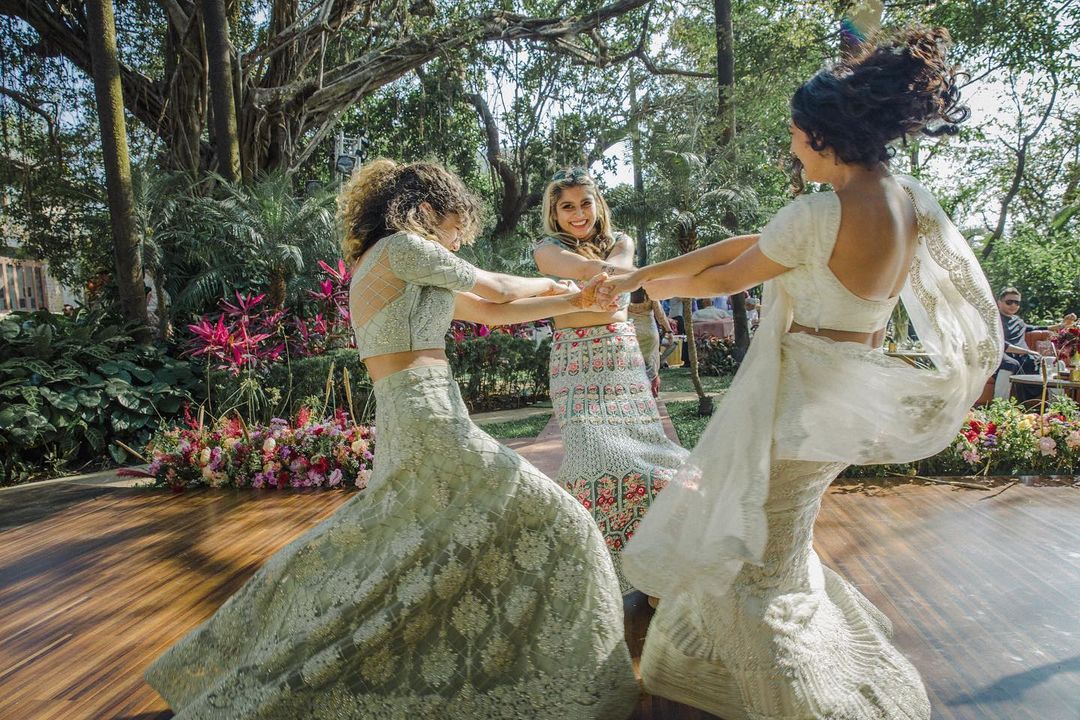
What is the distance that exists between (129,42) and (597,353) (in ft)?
45.7

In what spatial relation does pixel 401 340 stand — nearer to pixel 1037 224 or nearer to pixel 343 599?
pixel 343 599

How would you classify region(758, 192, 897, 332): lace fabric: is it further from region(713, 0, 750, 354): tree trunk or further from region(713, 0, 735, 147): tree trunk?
region(713, 0, 735, 147): tree trunk

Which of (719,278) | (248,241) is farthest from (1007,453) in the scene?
(248,241)

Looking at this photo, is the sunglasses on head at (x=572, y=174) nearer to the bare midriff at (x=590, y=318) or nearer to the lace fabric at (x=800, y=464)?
the bare midriff at (x=590, y=318)

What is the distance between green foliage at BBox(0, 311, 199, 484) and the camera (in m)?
6.52

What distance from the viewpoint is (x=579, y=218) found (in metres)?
3.45

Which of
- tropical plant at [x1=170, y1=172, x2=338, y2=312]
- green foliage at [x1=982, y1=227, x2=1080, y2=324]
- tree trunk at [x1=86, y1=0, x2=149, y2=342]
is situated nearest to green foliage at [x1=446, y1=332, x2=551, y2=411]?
tropical plant at [x1=170, y1=172, x2=338, y2=312]

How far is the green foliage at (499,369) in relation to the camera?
9172 millimetres

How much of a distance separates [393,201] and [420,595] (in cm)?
128

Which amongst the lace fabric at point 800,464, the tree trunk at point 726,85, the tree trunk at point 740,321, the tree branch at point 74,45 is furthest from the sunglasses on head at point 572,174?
the tree branch at point 74,45

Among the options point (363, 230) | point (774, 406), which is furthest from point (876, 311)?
point (363, 230)

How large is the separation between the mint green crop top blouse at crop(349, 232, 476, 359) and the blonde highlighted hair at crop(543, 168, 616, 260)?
3.86 feet

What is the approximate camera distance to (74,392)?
693 centimetres

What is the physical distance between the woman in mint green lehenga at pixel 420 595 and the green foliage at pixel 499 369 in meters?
6.64
